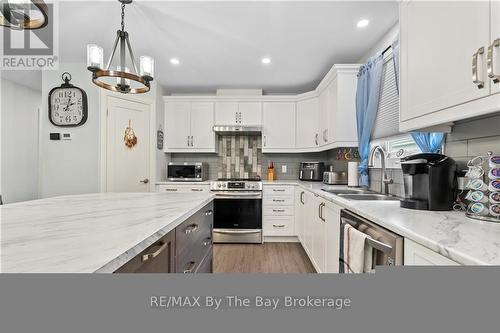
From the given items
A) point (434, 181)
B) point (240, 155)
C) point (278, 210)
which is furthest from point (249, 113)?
point (434, 181)

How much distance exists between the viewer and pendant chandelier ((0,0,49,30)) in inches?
40.8

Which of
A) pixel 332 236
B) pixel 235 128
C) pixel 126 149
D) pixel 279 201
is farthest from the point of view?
pixel 235 128

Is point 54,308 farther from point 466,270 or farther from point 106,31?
point 106,31

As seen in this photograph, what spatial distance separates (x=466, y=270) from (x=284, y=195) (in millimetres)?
2787

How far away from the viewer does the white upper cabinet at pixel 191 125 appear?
11.8ft

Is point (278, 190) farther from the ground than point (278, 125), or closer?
closer

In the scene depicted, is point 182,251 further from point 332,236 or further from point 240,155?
point 240,155

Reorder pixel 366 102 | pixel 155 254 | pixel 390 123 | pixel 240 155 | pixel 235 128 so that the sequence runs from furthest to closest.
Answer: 1. pixel 240 155
2. pixel 235 128
3. pixel 366 102
4. pixel 390 123
5. pixel 155 254

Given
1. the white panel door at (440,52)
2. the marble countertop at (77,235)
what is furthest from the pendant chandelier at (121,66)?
the white panel door at (440,52)

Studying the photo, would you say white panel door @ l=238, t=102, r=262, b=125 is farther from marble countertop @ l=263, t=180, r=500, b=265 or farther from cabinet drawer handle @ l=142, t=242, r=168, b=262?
cabinet drawer handle @ l=142, t=242, r=168, b=262

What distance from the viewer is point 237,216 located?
3207 millimetres

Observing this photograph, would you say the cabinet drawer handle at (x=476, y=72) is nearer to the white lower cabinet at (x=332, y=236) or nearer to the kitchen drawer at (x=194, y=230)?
the white lower cabinet at (x=332, y=236)

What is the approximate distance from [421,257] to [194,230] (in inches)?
43.1

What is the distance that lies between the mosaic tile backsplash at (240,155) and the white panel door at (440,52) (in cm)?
273
